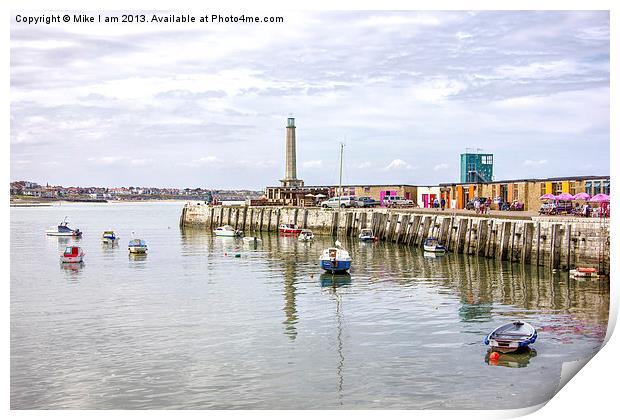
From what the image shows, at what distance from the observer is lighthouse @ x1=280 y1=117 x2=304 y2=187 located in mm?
119750

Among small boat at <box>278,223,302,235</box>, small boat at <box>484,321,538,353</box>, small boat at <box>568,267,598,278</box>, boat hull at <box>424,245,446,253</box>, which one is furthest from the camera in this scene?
small boat at <box>278,223,302,235</box>

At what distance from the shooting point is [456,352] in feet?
92.9

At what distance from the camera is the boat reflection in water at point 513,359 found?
1067 inches

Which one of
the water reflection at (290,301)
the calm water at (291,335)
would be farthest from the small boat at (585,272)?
the water reflection at (290,301)

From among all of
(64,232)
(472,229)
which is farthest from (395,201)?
(64,232)

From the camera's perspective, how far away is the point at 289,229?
9469 centimetres

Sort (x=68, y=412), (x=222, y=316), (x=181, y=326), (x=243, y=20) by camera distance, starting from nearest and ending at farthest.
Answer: (x=68, y=412) → (x=243, y=20) → (x=181, y=326) → (x=222, y=316)

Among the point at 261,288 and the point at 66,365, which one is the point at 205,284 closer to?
the point at 261,288

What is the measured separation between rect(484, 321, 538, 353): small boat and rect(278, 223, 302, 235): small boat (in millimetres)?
64527

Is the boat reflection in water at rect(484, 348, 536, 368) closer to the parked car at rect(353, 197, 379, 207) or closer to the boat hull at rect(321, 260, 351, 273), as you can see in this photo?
the boat hull at rect(321, 260, 351, 273)

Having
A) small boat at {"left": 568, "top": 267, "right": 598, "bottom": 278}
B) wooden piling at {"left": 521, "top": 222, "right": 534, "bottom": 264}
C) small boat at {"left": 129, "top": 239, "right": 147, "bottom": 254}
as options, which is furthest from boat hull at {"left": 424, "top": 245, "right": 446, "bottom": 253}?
small boat at {"left": 129, "top": 239, "right": 147, "bottom": 254}

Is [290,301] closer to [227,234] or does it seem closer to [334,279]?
[334,279]

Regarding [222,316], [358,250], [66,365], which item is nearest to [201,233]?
[358,250]

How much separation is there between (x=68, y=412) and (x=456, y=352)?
1406cm
